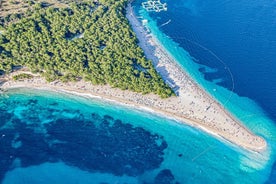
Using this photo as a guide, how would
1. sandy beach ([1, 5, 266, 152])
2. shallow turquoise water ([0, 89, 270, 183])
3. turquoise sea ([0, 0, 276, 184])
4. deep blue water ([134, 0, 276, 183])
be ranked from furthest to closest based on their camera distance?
deep blue water ([134, 0, 276, 183]), sandy beach ([1, 5, 266, 152]), turquoise sea ([0, 0, 276, 184]), shallow turquoise water ([0, 89, 270, 183])

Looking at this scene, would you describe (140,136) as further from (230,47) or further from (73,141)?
(230,47)

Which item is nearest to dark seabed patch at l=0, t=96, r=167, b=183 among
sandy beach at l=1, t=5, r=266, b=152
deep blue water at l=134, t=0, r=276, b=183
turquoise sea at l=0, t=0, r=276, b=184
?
turquoise sea at l=0, t=0, r=276, b=184

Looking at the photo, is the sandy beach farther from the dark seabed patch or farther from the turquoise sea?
the dark seabed patch

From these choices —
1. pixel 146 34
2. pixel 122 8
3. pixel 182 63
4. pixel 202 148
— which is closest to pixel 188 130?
pixel 202 148

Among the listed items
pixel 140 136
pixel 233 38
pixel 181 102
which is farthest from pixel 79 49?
pixel 233 38

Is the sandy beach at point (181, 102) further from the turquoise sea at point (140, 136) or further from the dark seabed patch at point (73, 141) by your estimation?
the dark seabed patch at point (73, 141)
